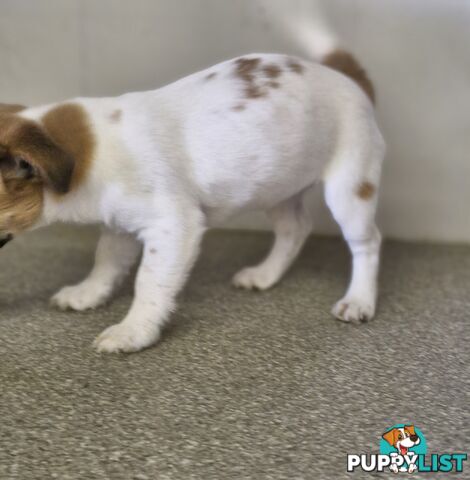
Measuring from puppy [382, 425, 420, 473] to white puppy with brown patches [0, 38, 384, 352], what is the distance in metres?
0.63

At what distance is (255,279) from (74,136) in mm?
889

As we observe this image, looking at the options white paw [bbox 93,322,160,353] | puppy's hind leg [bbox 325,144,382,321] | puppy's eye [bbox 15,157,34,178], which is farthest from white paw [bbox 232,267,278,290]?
puppy's eye [bbox 15,157,34,178]

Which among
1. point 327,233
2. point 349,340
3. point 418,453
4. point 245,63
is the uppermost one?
point 245,63

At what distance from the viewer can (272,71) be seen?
206 centimetres

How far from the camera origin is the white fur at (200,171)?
1884 mm

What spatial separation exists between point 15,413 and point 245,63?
1.22 metres

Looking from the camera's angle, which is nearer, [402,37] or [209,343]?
[209,343]

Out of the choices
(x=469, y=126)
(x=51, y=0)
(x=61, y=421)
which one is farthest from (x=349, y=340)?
(x=51, y=0)

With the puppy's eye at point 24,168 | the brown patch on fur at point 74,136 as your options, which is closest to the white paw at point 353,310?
the brown patch on fur at point 74,136

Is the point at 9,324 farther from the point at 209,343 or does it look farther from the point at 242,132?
the point at 242,132

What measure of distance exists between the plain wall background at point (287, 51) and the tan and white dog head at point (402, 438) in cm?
164

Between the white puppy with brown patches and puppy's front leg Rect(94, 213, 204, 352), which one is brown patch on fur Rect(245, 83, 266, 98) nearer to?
the white puppy with brown patches

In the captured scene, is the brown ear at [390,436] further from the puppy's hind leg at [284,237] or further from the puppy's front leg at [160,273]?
the puppy's hind leg at [284,237]

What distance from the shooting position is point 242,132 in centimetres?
198
